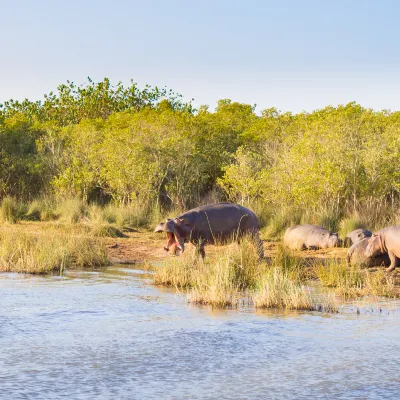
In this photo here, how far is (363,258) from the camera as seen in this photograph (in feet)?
40.5

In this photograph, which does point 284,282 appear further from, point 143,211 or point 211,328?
point 143,211

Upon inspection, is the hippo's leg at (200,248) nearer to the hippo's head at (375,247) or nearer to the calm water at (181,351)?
the hippo's head at (375,247)

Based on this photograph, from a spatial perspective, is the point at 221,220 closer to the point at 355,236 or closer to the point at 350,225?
the point at 355,236

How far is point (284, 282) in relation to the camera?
9.22 meters

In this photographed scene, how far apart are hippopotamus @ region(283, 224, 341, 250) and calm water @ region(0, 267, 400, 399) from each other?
5744mm

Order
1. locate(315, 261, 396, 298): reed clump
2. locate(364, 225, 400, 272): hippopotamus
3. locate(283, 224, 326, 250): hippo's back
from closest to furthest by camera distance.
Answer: locate(315, 261, 396, 298): reed clump, locate(364, 225, 400, 272): hippopotamus, locate(283, 224, 326, 250): hippo's back

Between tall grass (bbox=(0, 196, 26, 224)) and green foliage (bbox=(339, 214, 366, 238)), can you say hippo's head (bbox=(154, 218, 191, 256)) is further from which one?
tall grass (bbox=(0, 196, 26, 224))

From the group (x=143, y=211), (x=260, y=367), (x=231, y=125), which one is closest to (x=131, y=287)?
(x=260, y=367)

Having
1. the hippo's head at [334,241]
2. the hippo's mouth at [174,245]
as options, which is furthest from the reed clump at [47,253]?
the hippo's head at [334,241]

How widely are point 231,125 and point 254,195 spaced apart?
5.94 metres

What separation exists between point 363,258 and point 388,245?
0.56m

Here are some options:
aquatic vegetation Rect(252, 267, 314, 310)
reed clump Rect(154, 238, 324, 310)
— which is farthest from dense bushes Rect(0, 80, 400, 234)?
aquatic vegetation Rect(252, 267, 314, 310)

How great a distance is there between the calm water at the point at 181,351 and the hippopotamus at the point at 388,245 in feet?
10.9

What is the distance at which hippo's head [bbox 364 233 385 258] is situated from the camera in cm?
1224
